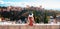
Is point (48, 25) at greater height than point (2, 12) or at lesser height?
lesser

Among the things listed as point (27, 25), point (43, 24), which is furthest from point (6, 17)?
point (43, 24)

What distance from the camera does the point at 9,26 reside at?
A: 2.13 m

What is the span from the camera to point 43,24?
85.7 inches

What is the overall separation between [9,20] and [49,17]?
0.60 m

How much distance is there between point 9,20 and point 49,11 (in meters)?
0.61

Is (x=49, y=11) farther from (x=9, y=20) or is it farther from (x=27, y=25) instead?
(x=9, y=20)

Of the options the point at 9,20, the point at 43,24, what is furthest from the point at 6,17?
the point at 43,24

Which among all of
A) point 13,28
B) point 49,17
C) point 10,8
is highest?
point 10,8

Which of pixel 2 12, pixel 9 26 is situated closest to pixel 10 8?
pixel 2 12

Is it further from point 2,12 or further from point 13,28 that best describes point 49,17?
point 2,12

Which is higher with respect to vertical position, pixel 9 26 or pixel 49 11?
pixel 49 11

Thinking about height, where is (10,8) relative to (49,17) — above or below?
above

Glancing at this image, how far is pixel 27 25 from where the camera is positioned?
2.16 metres

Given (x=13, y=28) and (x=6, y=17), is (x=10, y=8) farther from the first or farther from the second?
(x=13, y=28)
